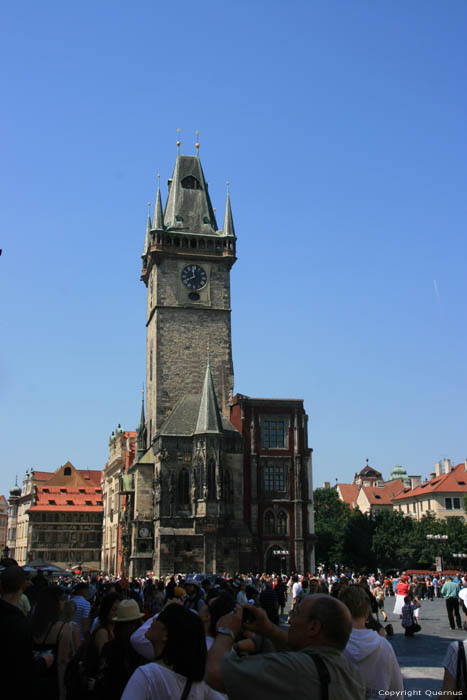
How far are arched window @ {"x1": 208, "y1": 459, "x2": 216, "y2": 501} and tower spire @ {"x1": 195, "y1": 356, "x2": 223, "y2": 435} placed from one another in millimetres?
2209

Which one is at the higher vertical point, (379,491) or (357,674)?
(379,491)

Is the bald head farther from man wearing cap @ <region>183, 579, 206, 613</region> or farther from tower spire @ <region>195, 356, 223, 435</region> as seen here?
tower spire @ <region>195, 356, 223, 435</region>

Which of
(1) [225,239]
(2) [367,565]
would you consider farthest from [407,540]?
(1) [225,239]

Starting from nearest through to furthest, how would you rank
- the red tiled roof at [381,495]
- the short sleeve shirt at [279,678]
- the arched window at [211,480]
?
1. the short sleeve shirt at [279,678]
2. the arched window at [211,480]
3. the red tiled roof at [381,495]

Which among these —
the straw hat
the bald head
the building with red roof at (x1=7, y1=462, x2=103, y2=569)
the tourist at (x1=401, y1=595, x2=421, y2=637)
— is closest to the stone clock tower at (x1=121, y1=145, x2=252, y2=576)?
the tourist at (x1=401, y1=595, x2=421, y2=637)

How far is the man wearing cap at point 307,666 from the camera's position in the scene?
374cm

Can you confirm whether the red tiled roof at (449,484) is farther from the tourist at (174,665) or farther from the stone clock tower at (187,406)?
the tourist at (174,665)

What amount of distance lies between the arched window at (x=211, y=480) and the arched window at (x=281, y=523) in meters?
6.89

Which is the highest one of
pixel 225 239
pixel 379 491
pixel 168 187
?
pixel 168 187

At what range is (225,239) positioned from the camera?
6306 centimetres

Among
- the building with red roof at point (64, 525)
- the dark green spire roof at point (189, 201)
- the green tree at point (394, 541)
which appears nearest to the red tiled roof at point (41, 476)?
the building with red roof at point (64, 525)

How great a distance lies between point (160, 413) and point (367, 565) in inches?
1069

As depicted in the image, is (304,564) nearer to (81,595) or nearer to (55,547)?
(81,595)

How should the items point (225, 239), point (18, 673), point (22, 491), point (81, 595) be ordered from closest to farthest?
point (18, 673) < point (81, 595) < point (225, 239) < point (22, 491)
